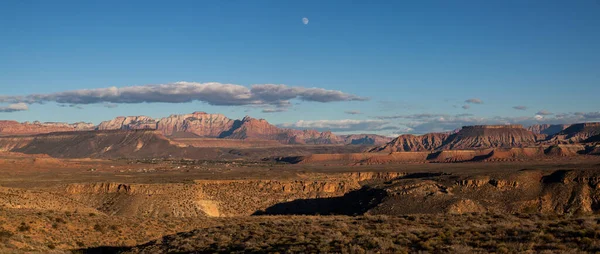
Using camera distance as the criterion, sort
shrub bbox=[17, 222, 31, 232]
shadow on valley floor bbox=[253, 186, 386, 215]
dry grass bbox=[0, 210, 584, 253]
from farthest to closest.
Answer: shadow on valley floor bbox=[253, 186, 386, 215]
shrub bbox=[17, 222, 31, 232]
dry grass bbox=[0, 210, 584, 253]

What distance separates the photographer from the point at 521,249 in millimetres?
19672

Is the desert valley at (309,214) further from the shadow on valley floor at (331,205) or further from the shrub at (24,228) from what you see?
the shadow on valley floor at (331,205)

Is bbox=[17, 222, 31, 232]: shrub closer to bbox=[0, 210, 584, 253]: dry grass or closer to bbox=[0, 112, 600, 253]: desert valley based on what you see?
bbox=[0, 112, 600, 253]: desert valley

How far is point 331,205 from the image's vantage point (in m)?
81.4

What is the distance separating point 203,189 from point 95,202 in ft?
51.4

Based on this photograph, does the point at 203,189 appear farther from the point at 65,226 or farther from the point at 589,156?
the point at 589,156

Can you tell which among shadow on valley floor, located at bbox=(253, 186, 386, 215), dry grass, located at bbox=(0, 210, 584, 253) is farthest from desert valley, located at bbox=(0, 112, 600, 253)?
shadow on valley floor, located at bbox=(253, 186, 386, 215)

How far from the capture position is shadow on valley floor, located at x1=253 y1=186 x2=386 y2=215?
7362cm

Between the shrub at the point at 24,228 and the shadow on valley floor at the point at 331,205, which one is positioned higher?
the shrub at the point at 24,228

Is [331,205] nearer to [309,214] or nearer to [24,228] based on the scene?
[309,214]

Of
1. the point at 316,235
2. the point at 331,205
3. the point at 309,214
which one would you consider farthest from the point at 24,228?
the point at 331,205

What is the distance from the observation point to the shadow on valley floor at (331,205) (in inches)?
2899

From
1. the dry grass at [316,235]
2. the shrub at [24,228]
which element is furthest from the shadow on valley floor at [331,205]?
the shrub at [24,228]

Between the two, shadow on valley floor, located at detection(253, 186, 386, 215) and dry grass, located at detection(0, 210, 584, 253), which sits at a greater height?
dry grass, located at detection(0, 210, 584, 253)
